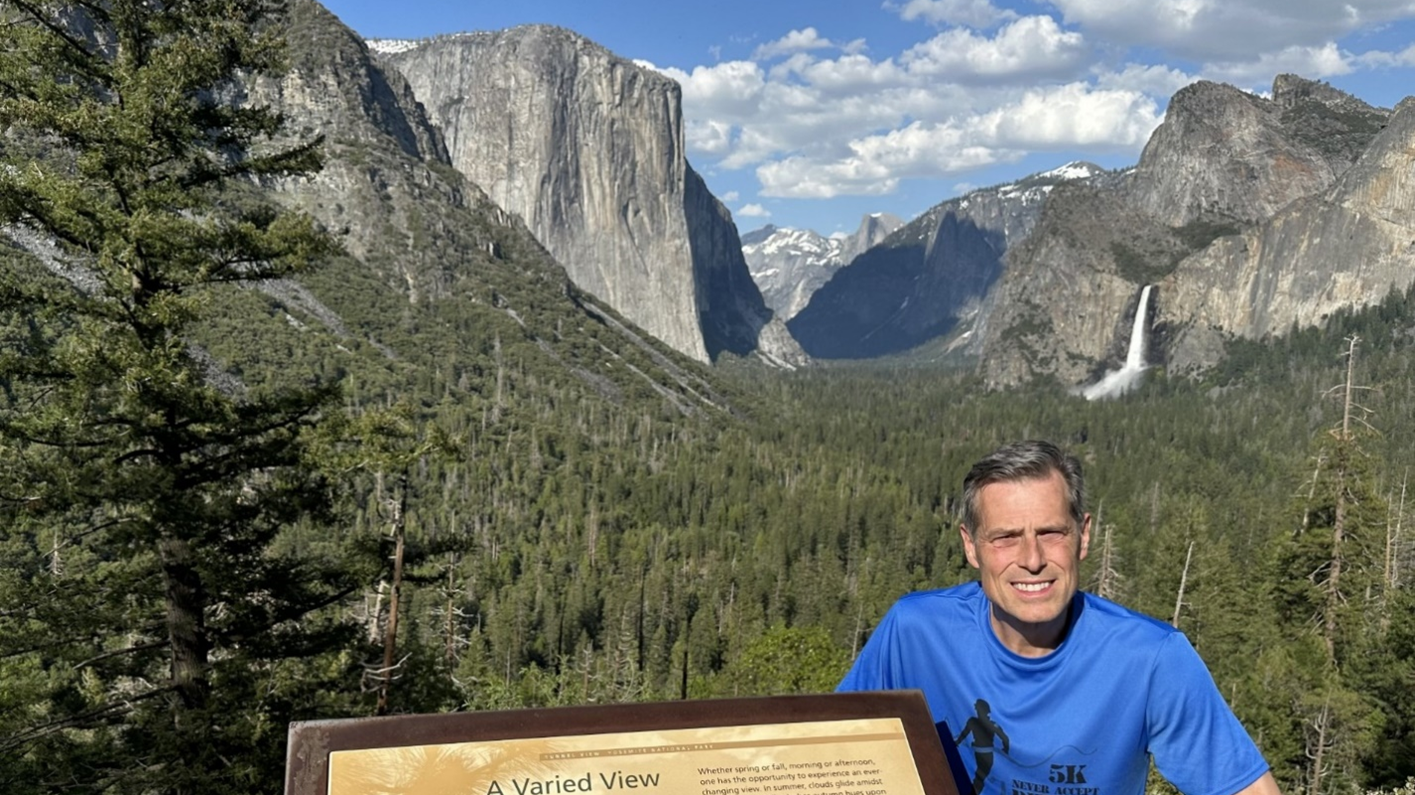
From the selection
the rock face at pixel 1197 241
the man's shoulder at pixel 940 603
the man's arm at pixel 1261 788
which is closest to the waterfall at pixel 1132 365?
the rock face at pixel 1197 241

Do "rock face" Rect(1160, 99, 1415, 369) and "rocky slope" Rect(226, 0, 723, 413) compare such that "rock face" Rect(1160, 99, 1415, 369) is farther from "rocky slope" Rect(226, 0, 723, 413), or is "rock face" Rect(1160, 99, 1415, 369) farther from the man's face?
the man's face

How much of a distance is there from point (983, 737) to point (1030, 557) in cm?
75

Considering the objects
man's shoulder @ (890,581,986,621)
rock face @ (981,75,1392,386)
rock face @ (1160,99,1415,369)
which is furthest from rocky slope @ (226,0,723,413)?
man's shoulder @ (890,581,986,621)

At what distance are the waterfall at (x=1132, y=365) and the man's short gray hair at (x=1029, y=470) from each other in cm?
17925

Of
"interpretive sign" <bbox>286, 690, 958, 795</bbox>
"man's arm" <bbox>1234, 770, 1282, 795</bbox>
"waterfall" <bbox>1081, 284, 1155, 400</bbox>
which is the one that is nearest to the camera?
"interpretive sign" <bbox>286, 690, 958, 795</bbox>

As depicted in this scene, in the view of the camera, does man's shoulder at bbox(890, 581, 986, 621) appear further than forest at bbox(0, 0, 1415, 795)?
No

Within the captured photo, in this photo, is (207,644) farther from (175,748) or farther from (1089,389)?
(1089,389)

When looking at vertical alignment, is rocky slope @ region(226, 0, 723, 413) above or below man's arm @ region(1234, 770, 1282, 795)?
above

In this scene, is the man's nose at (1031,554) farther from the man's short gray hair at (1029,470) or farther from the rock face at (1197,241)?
the rock face at (1197,241)

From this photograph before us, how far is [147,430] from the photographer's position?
8109 mm

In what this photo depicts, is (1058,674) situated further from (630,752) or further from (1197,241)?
(1197,241)

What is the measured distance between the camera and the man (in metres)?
3.13

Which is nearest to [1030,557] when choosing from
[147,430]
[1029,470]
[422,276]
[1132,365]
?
[1029,470]

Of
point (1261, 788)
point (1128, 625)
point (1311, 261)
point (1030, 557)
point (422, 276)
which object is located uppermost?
point (422, 276)
